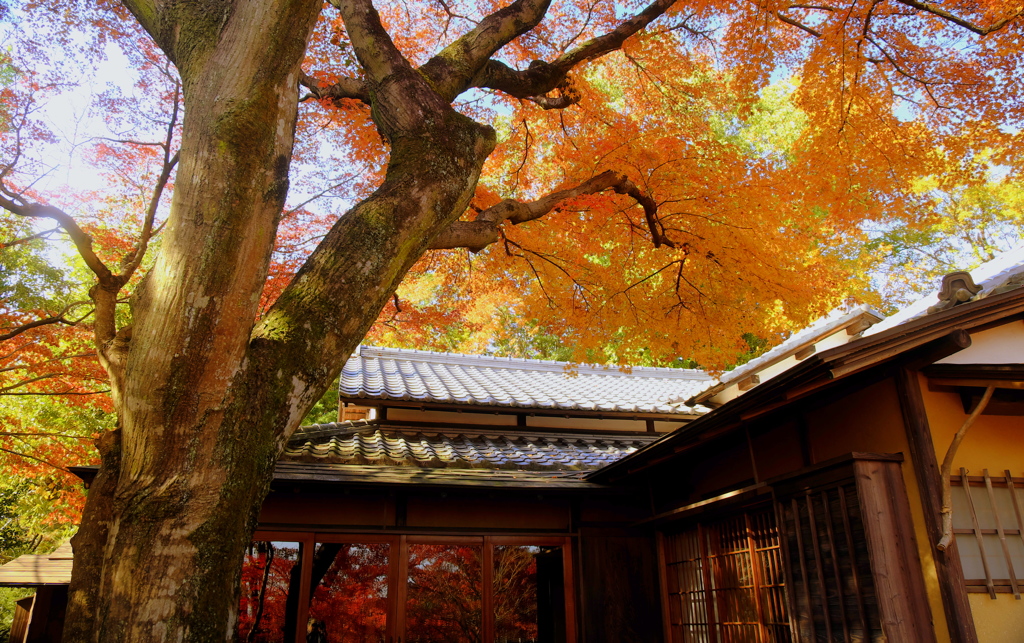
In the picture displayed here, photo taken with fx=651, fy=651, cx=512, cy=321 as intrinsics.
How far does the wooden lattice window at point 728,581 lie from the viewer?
562cm

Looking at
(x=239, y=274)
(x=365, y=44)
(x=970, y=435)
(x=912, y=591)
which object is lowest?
(x=912, y=591)

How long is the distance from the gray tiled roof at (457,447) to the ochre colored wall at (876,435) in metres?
3.30

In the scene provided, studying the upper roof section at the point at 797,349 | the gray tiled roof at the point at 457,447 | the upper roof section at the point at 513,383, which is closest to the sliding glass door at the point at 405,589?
the gray tiled roof at the point at 457,447

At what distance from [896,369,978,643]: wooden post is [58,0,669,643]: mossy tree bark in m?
3.38

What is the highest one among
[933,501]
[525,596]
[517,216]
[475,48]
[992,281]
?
[475,48]

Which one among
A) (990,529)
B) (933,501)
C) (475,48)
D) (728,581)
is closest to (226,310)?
(475,48)

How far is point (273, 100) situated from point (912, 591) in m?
4.95

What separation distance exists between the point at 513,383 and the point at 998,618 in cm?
836

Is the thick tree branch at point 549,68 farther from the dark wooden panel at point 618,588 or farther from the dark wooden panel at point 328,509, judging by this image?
the dark wooden panel at point 618,588

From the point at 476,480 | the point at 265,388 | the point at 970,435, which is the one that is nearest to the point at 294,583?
the point at 476,480

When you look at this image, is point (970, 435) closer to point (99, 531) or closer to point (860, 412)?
point (860, 412)

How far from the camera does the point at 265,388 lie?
10.5ft

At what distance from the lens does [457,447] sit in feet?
29.1

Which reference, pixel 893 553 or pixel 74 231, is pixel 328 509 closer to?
pixel 74 231
